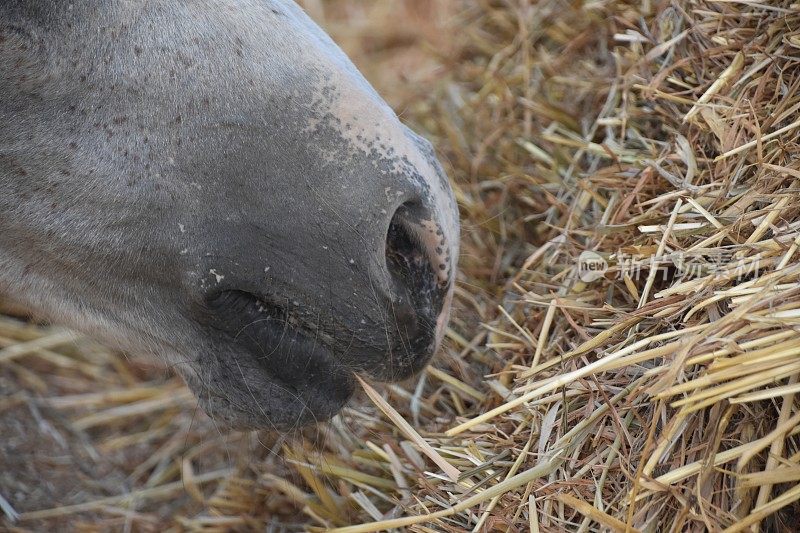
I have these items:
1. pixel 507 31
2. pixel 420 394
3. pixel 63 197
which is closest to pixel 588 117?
pixel 507 31

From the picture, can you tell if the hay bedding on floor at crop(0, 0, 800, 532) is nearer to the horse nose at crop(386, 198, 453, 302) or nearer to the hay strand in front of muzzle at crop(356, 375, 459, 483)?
the hay strand in front of muzzle at crop(356, 375, 459, 483)

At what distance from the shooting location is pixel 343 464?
170 centimetres

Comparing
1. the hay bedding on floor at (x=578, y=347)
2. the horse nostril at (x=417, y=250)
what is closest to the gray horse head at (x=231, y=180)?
the horse nostril at (x=417, y=250)

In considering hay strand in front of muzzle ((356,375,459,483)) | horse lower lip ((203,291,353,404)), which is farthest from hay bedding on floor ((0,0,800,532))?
horse lower lip ((203,291,353,404))

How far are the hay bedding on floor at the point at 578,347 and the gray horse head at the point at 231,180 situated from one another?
213 millimetres

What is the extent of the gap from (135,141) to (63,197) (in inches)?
6.2

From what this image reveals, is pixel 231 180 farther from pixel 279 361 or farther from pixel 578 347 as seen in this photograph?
pixel 578 347

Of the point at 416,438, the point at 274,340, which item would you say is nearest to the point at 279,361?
the point at 274,340

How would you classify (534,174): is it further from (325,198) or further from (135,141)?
(135,141)

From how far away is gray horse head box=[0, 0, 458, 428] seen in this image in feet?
4.31

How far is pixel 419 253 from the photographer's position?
1.37 m

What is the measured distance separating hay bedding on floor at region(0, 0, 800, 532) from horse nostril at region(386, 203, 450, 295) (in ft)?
0.74

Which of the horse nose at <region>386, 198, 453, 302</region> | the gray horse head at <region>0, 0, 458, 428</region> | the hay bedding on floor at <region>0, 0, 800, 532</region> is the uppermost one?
the gray horse head at <region>0, 0, 458, 428</region>

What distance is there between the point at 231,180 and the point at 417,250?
31cm
